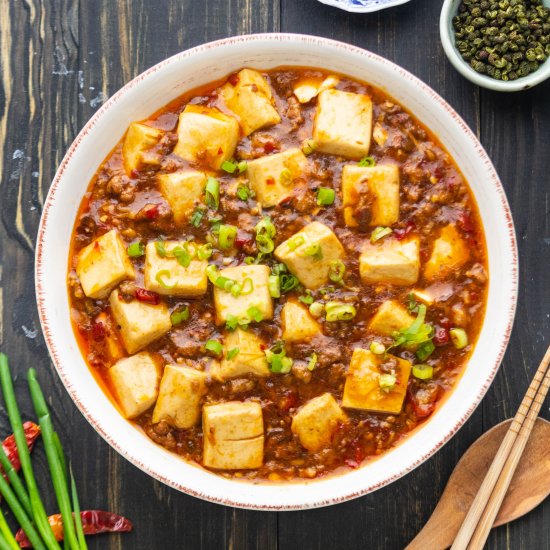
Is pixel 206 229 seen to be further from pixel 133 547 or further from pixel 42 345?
pixel 133 547

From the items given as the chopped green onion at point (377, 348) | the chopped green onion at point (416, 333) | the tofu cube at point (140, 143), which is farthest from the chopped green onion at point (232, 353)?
the tofu cube at point (140, 143)

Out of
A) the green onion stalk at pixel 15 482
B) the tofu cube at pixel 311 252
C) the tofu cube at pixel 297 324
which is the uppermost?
the tofu cube at pixel 311 252

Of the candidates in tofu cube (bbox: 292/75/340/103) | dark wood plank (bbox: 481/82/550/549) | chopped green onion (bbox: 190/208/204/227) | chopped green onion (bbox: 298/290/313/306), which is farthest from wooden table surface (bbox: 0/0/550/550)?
chopped green onion (bbox: 298/290/313/306)

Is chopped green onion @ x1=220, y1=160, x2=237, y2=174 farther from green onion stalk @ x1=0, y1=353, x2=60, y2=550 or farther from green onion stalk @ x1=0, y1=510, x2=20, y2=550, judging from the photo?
green onion stalk @ x1=0, y1=510, x2=20, y2=550

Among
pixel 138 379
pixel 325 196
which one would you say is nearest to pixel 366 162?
pixel 325 196

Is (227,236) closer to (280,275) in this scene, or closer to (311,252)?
(280,275)

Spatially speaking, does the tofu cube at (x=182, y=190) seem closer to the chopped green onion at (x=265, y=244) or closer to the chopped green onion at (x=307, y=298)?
the chopped green onion at (x=265, y=244)
